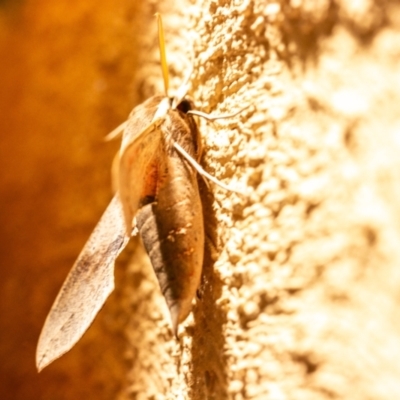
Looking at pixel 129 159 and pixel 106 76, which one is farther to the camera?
pixel 106 76

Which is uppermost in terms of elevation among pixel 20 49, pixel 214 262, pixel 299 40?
pixel 20 49

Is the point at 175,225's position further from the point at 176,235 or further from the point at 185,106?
the point at 185,106

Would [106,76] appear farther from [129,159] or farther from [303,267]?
[303,267]

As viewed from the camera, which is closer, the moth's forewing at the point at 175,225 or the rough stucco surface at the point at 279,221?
the rough stucco surface at the point at 279,221

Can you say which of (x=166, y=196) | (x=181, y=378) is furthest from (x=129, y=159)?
(x=181, y=378)

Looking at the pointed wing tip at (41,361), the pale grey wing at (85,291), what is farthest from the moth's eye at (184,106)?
the pointed wing tip at (41,361)

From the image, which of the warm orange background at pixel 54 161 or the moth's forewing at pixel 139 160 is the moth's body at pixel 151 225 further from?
the warm orange background at pixel 54 161

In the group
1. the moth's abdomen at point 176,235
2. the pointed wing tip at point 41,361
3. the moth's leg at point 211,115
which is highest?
the moth's leg at point 211,115
